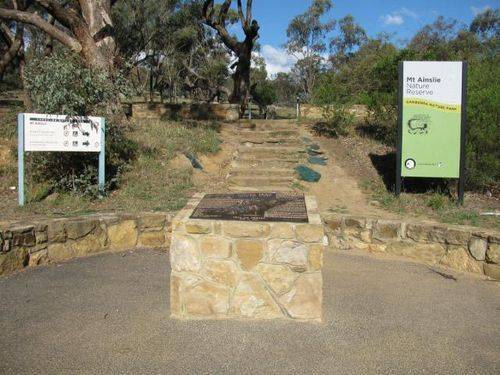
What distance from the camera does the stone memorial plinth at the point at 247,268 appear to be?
3.87 metres

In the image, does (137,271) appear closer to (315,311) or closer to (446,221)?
(315,311)

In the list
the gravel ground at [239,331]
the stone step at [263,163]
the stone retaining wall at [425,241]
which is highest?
the stone step at [263,163]

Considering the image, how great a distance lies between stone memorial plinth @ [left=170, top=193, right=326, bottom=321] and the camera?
3867 millimetres

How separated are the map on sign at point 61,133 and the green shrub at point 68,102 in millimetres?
203

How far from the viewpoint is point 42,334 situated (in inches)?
144

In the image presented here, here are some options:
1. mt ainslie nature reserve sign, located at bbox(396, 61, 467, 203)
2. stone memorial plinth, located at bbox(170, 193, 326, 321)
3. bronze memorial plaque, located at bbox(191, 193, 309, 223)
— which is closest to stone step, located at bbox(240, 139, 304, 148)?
mt ainslie nature reserve sign, located at bbox(396, 61, 467, 203)

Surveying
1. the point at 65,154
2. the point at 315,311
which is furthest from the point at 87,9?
the point at 315,311

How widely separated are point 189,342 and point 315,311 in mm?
1075

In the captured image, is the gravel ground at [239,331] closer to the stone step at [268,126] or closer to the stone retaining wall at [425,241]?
the stone retaining wall at [425,241]

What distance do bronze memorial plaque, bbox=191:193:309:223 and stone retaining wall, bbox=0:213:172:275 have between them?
166 centimetres

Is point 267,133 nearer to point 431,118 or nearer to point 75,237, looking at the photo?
point 431,118

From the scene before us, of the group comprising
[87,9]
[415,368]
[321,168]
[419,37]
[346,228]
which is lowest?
[415,368]

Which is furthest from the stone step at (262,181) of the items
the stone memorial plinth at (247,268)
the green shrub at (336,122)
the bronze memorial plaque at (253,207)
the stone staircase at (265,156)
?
the stone memorial plinth at (247,268)

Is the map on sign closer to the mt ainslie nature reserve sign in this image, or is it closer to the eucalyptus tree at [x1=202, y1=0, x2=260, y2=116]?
the mt ainslie nature reserve sign
